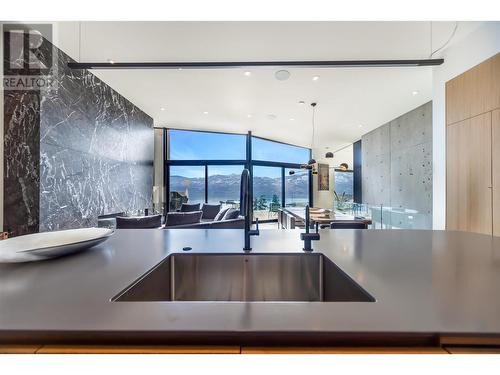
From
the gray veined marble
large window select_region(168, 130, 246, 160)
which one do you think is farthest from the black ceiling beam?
large window select_region(168, 130, 246, 160)

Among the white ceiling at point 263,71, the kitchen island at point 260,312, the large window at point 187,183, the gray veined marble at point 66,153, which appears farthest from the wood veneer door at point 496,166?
the large window at point 187,183

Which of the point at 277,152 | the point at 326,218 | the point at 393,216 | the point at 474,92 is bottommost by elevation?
the point at 393,216

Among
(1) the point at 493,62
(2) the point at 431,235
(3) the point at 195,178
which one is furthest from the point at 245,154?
(2) the point at 431,235

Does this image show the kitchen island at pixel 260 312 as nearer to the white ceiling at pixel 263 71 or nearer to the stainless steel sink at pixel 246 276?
the stainless steel sink at pixel 246 276

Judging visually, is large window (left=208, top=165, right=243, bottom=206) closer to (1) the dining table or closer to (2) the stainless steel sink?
(1) the dining table

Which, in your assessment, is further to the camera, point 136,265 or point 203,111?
point 203,111

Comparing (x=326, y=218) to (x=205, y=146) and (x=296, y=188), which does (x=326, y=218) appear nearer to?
(x=205, y=146)

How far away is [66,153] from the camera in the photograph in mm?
3506

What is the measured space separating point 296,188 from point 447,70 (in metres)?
6.79

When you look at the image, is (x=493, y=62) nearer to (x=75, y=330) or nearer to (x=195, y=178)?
(x=75, y=330)

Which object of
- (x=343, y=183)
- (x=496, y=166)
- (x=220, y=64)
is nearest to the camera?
(x=496, y=166)

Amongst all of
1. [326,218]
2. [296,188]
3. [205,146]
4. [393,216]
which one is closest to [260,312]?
[326,218]

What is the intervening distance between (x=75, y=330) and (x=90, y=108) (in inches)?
184
